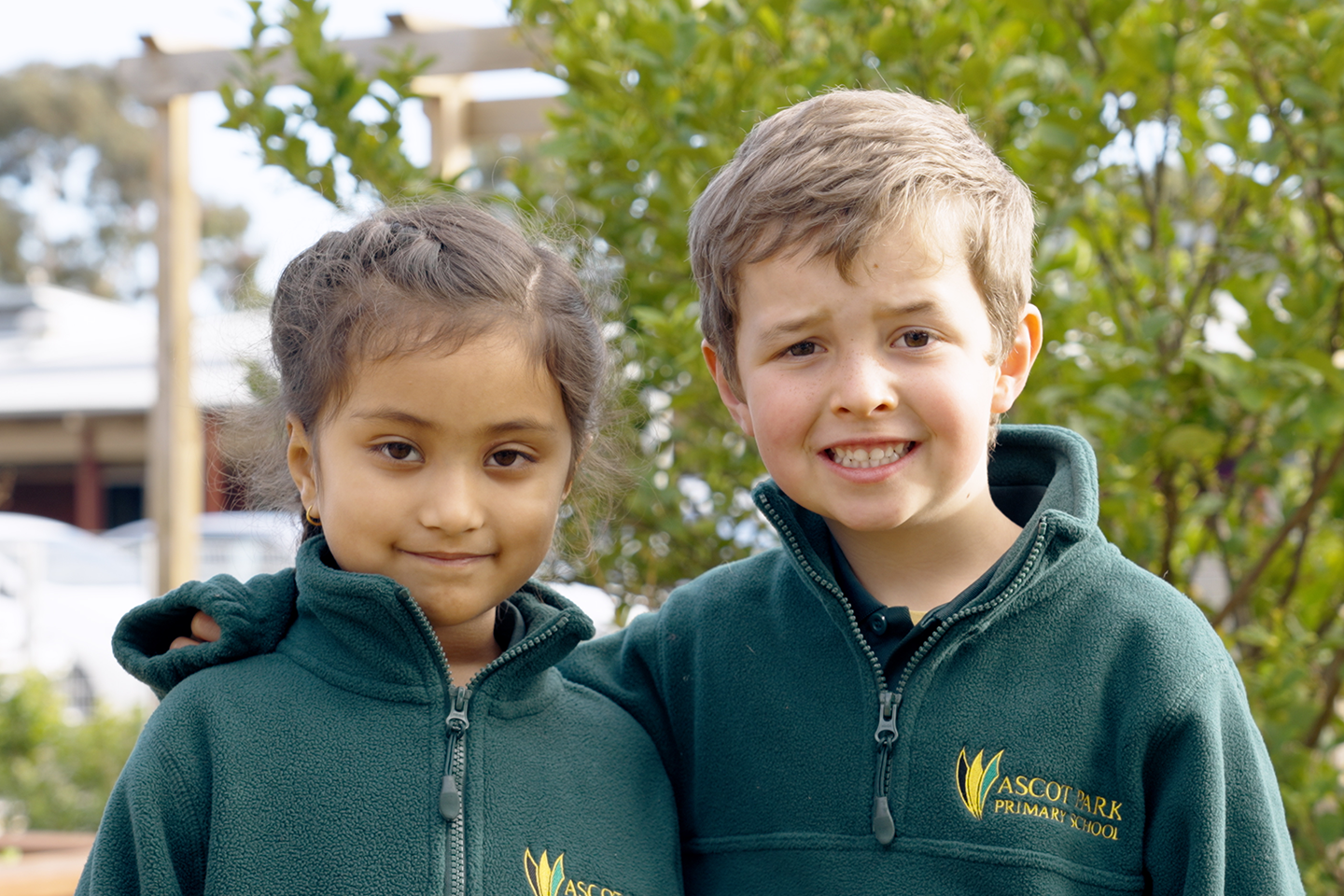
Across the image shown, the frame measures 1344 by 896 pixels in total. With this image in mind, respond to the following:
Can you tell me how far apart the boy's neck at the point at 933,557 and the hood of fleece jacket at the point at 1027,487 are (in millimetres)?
53

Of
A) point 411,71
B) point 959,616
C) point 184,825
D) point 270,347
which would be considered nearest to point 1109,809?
point 959,616

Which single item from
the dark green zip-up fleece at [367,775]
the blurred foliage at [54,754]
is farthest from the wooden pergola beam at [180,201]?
the dark green zip-up fleece at [367,775]

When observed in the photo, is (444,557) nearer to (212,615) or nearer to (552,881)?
(212,615)

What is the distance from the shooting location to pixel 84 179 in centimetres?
3406

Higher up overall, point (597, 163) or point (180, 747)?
point (597, 163)

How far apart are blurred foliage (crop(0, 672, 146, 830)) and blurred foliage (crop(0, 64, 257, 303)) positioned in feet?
91.4

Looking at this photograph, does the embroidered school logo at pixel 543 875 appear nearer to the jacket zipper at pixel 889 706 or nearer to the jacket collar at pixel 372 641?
the jacket collar at pixel 372 641

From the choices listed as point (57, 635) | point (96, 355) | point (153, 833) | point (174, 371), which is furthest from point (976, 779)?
point (96, 355)

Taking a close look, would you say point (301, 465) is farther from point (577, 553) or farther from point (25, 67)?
point (25, 67)

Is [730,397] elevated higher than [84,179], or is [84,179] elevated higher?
[84,179]

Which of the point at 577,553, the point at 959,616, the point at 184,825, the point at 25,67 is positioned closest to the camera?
the point at 184,825

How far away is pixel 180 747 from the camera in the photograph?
4.57 feet

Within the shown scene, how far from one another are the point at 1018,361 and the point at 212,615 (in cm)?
99

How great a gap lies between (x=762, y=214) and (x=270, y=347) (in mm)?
659
